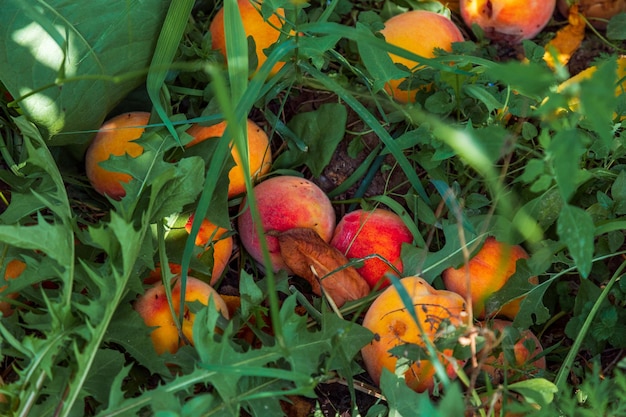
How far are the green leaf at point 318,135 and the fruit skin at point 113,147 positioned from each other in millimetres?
317

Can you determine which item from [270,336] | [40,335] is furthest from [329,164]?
[40,335]

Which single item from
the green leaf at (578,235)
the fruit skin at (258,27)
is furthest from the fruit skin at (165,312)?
the green leaf at (578,235)

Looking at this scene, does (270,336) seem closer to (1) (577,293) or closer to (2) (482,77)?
(1) (577,293)

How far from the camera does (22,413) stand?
99 cm

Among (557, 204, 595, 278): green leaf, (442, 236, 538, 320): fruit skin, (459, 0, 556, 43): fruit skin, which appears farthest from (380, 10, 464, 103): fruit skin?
(557, 204, 595, 278): green leaf

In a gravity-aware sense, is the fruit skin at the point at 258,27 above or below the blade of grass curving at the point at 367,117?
above

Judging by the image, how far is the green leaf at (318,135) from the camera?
1531 mm

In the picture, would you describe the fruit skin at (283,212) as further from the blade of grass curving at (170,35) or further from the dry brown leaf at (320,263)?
the blade of grass curving at (170,35)

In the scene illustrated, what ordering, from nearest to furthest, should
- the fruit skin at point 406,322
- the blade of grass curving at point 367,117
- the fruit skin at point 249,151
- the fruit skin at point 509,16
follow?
1. the fruit skin at point 406,322
2. the blade of grass curving at point 367,117
3. the fruit skin at point 249,151
4. the fruit skin at point 509,16

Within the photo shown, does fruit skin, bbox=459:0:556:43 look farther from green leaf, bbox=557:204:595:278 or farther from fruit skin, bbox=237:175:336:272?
green leaf, bbox=557:204:595:278

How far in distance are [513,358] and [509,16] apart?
2.74 feet

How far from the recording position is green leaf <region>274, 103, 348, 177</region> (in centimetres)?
153

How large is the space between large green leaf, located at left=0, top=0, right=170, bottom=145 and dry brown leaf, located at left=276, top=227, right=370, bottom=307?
44 cm

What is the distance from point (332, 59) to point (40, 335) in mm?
858
